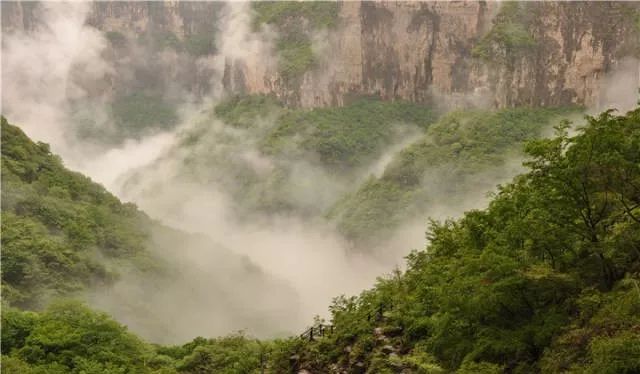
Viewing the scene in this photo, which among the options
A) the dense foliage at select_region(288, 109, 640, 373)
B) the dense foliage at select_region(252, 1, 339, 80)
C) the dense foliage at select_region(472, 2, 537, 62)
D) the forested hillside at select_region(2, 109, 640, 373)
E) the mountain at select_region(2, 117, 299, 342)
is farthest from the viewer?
the dense foliage at select_region(252, 1, 339, 80)

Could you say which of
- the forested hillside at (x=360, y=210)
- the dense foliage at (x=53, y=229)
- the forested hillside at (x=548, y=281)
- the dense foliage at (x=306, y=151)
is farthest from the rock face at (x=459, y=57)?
the forested hillside at (x=548, y=281)

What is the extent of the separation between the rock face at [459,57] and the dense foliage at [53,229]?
229 feet

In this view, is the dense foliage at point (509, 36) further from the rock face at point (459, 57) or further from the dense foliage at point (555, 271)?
the dense foliage at point (555, 271)

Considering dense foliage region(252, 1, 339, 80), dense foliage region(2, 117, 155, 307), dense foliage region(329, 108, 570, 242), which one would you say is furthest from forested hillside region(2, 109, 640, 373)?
dense foliage region(252, 1, 339, 80)

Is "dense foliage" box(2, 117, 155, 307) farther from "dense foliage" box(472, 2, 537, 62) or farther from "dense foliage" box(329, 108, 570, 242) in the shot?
"dense foliage" box(472, 2, 537, 62)

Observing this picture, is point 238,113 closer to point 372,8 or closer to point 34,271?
point 372,8

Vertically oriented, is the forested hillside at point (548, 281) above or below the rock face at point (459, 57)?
below

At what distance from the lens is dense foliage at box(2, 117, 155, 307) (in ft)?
143

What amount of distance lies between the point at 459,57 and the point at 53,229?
302 ft

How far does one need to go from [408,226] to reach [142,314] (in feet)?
174

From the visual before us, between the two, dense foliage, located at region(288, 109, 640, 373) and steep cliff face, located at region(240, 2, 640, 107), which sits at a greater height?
steep cliff face, located at region(240, 2, 640, 107)

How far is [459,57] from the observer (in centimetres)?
12925

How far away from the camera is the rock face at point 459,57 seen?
4141 inches

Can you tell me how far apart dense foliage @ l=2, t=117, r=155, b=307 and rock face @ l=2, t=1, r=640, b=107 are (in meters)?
69.7
